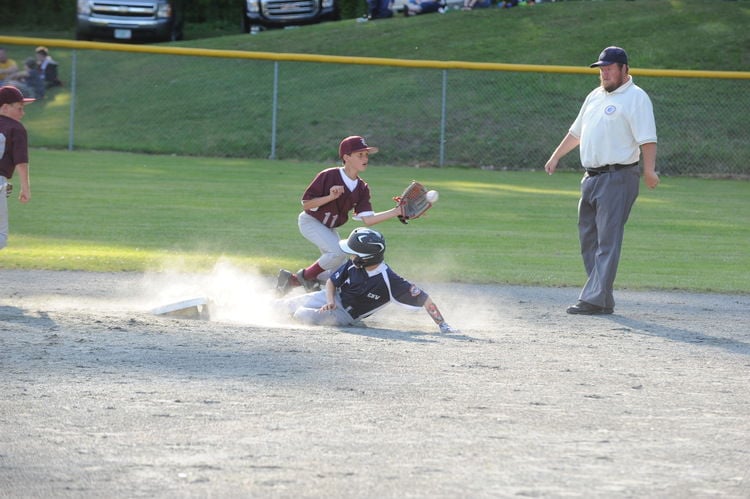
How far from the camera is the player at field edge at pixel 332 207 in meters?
8.64

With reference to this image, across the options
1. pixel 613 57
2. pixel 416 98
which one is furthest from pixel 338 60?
pixel 613 57

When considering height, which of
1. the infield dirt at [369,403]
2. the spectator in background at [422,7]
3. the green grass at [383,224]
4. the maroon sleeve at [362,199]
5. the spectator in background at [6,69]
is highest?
the spectator in background at [422,7]

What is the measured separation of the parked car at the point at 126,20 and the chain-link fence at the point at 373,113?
9.38 feet

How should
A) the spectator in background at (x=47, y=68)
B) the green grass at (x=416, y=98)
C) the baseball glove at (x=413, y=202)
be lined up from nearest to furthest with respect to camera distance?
the baseball glove at (x=413, y=202) < the green grass at (x=416, y=98) < the spectator in background at (x=47, y=68)

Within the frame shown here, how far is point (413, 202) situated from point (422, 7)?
22.1 metres

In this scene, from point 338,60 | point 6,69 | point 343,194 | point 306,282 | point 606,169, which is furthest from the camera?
point 6,69

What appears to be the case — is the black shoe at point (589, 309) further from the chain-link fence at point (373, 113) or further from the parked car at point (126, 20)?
the parked car at point (126, 20)

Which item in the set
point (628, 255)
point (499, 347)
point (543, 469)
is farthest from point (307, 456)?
point (628, 255)

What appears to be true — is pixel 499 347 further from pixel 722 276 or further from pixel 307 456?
pixel 722 276

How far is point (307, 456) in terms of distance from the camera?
15.4 feet

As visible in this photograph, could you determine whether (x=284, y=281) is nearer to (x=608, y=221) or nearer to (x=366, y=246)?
(x=366, y=246)

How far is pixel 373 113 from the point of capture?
22.6m

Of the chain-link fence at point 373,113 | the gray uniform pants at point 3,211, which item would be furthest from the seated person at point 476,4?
the gray uniform pants at point 3,211

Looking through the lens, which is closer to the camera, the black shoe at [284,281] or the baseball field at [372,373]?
the baseball field at [372,373]
